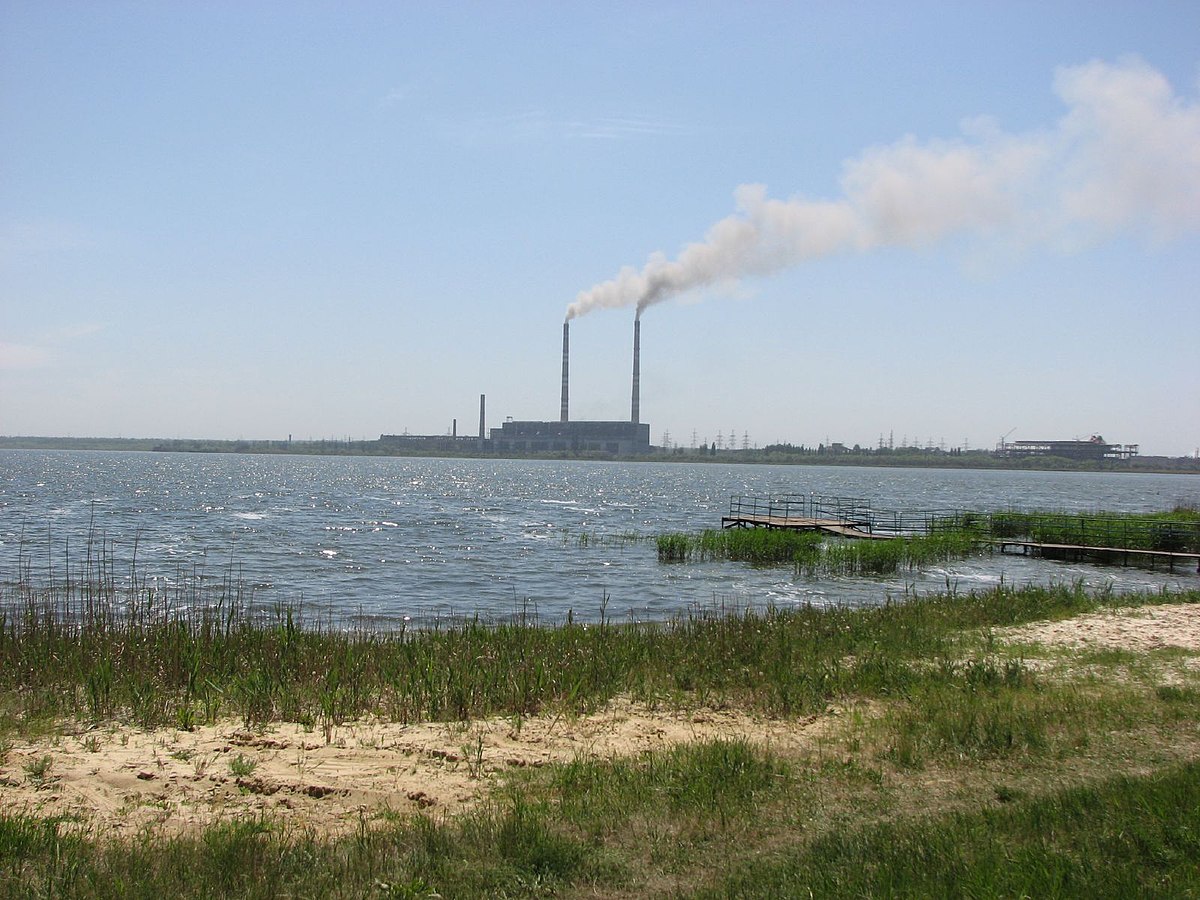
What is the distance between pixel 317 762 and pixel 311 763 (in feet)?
0.20

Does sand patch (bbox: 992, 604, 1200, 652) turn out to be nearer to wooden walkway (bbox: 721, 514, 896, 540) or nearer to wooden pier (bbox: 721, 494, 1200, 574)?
wooden pier (bbox: 721, 494, 1200, 574)

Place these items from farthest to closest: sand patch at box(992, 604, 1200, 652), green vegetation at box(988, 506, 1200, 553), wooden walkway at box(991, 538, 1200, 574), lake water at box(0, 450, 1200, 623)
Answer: green vegetation at box(988, 506, 1200, 553) < wooden walkway at box(991, 538, 1200, 574) < lake water at box(0, 450, 1200, 623) < sand patch at box(992, 604, 1200, 652)

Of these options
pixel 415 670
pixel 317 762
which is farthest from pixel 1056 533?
pixel 317 762

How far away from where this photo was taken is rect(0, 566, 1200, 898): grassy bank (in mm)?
6352

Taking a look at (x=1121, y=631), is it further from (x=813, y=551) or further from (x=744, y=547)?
(x=744, y=547)

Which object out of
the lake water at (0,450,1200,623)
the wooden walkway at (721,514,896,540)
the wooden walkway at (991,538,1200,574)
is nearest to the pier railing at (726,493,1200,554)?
the wooden walkway at (721,514,896,540)

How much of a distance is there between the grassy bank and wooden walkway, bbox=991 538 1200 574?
25.5 metres

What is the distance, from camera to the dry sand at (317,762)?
8.23 metres

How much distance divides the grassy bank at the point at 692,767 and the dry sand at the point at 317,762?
0.28 metres

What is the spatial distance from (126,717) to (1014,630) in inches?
623

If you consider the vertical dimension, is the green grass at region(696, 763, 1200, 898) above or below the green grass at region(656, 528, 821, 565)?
above

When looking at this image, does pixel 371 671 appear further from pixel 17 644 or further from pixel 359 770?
pixel 17 644

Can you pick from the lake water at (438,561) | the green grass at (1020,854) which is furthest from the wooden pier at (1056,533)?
the green grass at (1020,854)

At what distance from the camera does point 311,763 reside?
9.52 m
